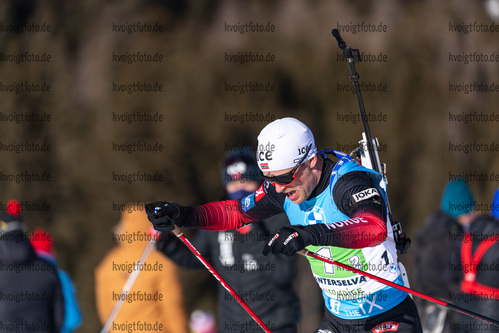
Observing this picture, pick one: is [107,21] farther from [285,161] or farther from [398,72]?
[285,161]

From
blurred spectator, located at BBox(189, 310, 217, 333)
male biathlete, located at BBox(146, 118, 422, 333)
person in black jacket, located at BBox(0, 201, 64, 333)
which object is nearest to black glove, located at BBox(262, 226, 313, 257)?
male biathlete, located at BBox(146, 118, 422, 333)

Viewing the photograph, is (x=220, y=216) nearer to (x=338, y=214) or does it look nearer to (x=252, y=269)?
(x=338, y=214)

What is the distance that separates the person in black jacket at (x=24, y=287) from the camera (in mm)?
5219

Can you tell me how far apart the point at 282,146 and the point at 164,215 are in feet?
2.82

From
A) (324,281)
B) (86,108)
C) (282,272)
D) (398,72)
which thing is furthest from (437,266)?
(86,108)

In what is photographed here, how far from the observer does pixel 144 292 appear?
5.43m

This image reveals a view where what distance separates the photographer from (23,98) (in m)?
10.4

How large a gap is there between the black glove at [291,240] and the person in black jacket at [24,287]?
2.49m

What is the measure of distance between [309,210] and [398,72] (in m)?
7.44

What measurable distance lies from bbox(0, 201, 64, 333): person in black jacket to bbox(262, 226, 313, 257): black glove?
2.49 m

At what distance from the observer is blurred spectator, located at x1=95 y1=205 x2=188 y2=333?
5.44 meters

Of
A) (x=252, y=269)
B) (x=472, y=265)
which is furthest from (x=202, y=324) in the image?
(x=472, y=265)

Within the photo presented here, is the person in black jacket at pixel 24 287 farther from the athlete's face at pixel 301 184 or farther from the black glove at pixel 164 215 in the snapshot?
the athlete's face at pixel 301 184

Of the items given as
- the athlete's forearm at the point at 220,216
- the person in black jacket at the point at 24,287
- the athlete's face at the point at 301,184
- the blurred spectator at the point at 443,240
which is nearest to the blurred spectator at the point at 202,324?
the person in black jacket at the point at 24,287
